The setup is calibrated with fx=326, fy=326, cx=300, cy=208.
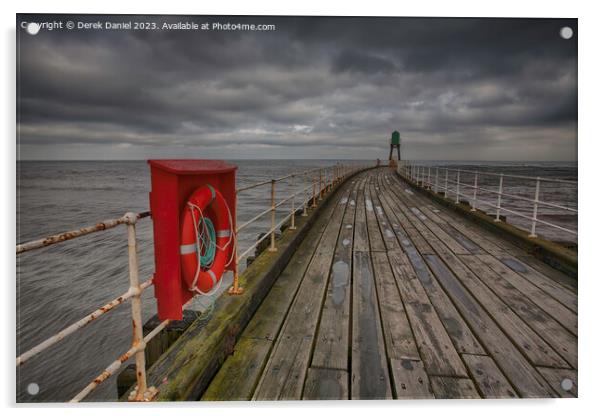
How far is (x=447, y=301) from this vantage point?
260cm

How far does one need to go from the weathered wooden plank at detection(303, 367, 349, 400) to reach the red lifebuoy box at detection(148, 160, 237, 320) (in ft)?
2.62

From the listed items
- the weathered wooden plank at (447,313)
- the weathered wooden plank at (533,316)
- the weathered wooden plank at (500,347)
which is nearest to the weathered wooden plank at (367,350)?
the weathered wooden plank at (447,313)

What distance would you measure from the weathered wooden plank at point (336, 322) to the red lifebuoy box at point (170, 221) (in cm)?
86

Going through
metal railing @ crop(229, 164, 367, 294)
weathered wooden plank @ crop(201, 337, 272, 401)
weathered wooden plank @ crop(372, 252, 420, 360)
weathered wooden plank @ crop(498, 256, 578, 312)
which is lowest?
weathered wooden plank @ crop(201, 337, 272, 401)

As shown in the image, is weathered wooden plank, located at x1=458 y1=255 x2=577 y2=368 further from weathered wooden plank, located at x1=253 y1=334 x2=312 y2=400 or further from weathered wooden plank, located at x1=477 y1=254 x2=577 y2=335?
weathered wooden plank, located at x1=253 y1=334 x2=312 y2=400

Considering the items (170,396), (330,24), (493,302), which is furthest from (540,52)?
(170,396)

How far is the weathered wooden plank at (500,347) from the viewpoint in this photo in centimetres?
172

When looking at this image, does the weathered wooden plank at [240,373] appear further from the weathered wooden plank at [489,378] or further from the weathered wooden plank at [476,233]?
the weathered wooden plank at [476,233]

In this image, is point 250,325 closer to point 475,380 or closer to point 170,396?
point 170,396

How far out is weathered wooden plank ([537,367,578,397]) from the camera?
68.7 inches

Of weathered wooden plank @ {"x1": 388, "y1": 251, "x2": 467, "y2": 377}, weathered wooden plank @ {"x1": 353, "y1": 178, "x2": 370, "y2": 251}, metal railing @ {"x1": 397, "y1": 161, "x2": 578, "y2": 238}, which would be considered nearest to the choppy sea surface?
metal railing @ {"x1": 397, "y1": 161, "x2": 578, "y2": 238}

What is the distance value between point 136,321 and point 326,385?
3.26 feet

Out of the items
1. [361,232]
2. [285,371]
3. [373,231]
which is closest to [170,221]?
[285,371]

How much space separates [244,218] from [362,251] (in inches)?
504
